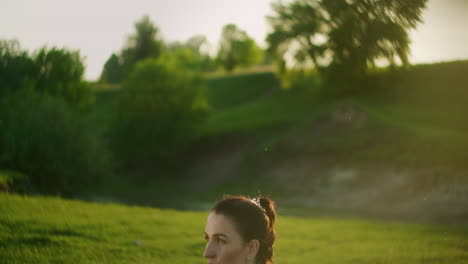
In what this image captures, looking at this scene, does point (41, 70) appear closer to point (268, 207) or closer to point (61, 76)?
point (61, 76)

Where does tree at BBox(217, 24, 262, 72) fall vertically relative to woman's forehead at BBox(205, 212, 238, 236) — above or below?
above

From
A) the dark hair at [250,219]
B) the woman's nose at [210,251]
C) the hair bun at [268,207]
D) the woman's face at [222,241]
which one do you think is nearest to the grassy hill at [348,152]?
the hair bun at [268,207]

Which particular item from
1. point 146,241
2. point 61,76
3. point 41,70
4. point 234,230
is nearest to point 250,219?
point 234,230

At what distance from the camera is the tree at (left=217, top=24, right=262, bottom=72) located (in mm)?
126250

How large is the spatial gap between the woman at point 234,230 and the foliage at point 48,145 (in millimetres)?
28005

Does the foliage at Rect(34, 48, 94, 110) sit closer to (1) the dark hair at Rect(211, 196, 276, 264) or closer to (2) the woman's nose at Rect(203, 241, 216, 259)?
(1) the dark hair at Rect(211, 196, 276, 264)

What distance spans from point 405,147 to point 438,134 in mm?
2839

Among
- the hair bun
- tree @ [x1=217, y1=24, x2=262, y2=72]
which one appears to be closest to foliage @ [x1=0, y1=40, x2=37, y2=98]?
the hair bun

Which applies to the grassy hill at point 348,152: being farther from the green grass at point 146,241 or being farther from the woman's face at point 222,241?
the woman's face at point 222,241

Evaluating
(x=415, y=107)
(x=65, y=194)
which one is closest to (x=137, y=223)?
(x=65, y=194)

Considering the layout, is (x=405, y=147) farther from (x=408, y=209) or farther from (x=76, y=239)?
(x=76, y=239)

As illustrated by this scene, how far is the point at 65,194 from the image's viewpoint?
109 ft

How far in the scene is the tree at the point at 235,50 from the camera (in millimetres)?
126250

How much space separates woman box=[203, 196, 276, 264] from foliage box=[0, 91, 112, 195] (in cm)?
2801
